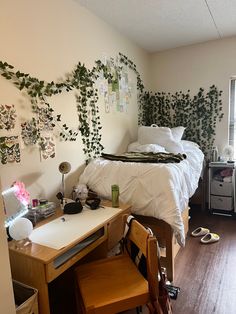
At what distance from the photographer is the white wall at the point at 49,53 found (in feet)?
5.62

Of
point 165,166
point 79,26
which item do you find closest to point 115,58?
point 79,26

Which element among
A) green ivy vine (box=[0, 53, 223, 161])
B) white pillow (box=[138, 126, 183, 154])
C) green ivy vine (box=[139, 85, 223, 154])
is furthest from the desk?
green ivy vine (box=[139, 85, 223, 154])

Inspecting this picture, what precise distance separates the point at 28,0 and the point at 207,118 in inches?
108

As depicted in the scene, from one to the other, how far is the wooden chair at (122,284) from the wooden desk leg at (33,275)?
20 centimetres

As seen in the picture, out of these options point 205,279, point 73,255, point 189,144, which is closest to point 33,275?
point 73,255

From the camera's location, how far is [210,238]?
272cm

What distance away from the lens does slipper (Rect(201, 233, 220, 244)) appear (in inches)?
106

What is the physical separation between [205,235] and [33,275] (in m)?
2.06

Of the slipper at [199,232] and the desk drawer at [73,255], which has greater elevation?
the desk drawer at [73,255]

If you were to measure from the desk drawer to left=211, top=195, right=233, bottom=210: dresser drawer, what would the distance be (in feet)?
7.24

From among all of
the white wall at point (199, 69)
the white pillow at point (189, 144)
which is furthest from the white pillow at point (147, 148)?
the white wall at point (199, 69)

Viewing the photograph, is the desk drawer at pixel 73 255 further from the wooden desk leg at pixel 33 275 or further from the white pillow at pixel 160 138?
the white pillow at pixel 160 138

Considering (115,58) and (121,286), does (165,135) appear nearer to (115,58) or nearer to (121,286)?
(115,58)

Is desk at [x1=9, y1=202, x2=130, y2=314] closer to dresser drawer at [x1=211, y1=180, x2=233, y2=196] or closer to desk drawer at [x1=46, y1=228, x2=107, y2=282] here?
desk drawer at [x1=46, y1=228, x2=107, y2=282]
